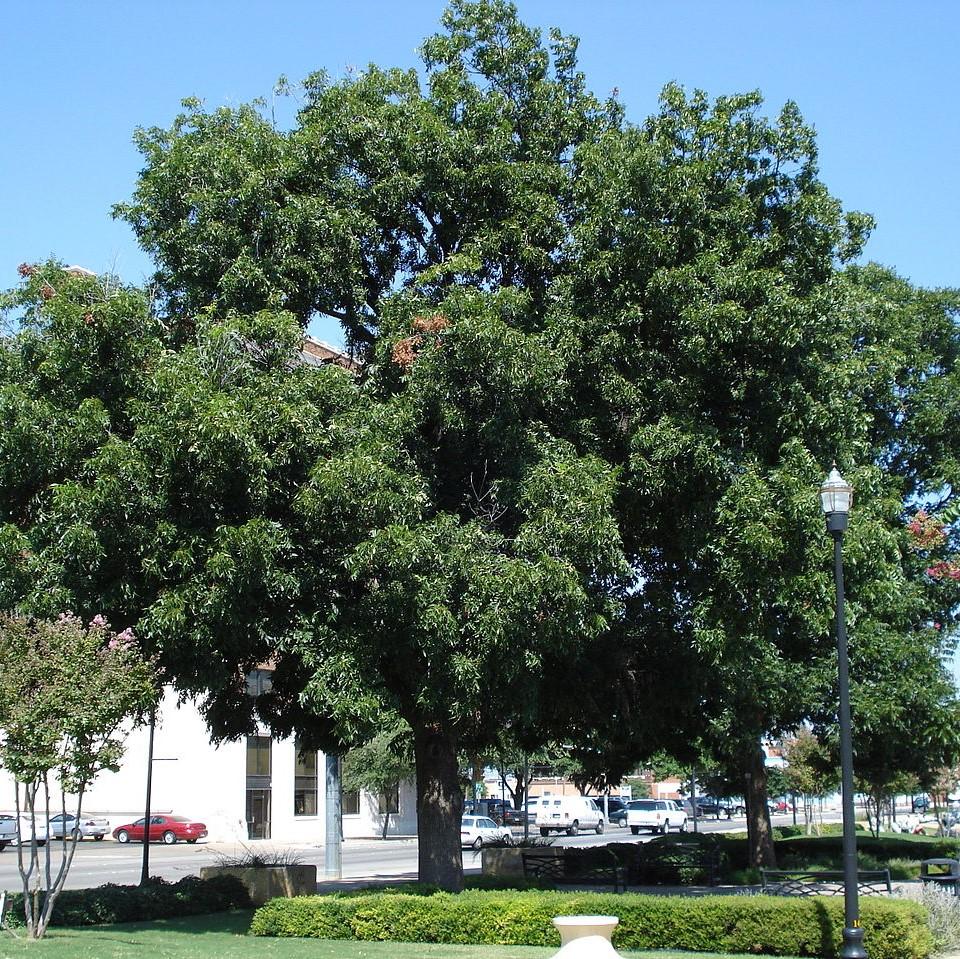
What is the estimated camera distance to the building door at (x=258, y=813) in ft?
164

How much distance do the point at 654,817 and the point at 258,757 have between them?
22.5 m

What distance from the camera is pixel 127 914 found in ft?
58.8

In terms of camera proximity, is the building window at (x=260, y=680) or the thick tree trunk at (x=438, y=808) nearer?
the thick tree trunk at (x=438, y=808)

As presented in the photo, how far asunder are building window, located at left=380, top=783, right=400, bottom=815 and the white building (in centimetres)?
580

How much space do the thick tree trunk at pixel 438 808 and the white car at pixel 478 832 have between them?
83.9ft

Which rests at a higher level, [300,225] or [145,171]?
[145,171]

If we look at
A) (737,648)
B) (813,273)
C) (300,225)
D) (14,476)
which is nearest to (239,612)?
(14,476)

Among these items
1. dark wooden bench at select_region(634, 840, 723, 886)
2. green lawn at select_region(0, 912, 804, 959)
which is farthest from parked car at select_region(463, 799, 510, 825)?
green lawn at select_region(0, 912, 804, 959)

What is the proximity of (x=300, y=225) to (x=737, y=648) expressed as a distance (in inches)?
365

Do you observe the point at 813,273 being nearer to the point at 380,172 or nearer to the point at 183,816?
the point at 380,172

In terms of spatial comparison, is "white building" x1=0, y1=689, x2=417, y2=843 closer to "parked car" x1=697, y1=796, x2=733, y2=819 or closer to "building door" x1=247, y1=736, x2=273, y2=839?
"building door" x1=247, y1=736, x2=273, y2=839

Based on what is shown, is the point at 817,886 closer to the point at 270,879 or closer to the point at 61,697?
the point at 270,879

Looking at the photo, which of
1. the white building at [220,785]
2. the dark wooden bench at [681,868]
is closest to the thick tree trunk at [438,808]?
the dark wooden bench at [681,868]

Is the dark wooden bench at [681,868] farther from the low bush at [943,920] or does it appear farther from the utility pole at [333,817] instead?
the low bush at [943,920]
